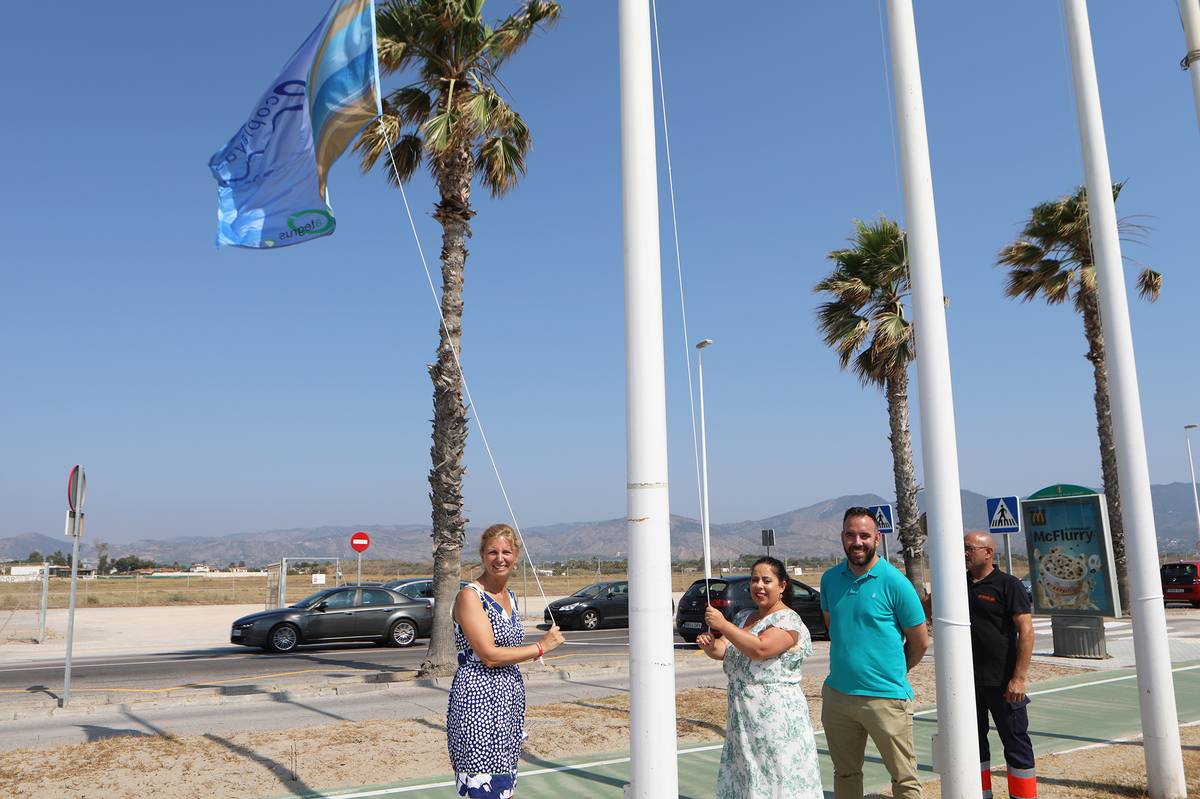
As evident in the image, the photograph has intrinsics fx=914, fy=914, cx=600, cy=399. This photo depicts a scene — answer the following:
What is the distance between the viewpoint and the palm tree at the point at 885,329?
1920cm

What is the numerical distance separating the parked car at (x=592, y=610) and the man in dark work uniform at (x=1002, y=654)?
1925cm

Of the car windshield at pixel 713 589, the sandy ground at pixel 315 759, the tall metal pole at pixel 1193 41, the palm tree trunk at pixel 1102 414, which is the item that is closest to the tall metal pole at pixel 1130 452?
the sandy ground at pixel 315 759

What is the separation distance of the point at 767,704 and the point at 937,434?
6.67 feet

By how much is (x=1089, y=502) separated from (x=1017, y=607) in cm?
815

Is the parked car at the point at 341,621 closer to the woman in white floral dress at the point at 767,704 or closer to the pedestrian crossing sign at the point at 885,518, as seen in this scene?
the pedestrian crossing sign at the point at 885,518

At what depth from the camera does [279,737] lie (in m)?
8.85

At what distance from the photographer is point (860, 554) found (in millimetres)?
5023

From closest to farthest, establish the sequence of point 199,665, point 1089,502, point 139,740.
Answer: point 139,740
point 1089,502
point 199,665

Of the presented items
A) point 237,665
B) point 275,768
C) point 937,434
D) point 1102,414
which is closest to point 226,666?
point 237,665

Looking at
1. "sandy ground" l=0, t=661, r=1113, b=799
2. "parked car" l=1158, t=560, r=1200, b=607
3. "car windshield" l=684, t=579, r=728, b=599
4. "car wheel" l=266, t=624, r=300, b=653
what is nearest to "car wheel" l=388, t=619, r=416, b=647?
"car wheel" l=266, t=624, r=300, b=653

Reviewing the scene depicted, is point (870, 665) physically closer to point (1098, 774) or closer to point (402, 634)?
point (1098, 774)

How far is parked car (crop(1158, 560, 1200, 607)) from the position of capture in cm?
3056

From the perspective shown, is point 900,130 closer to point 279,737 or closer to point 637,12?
point 637,12

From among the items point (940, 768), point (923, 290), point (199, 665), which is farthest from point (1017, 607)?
point (199, 665)
